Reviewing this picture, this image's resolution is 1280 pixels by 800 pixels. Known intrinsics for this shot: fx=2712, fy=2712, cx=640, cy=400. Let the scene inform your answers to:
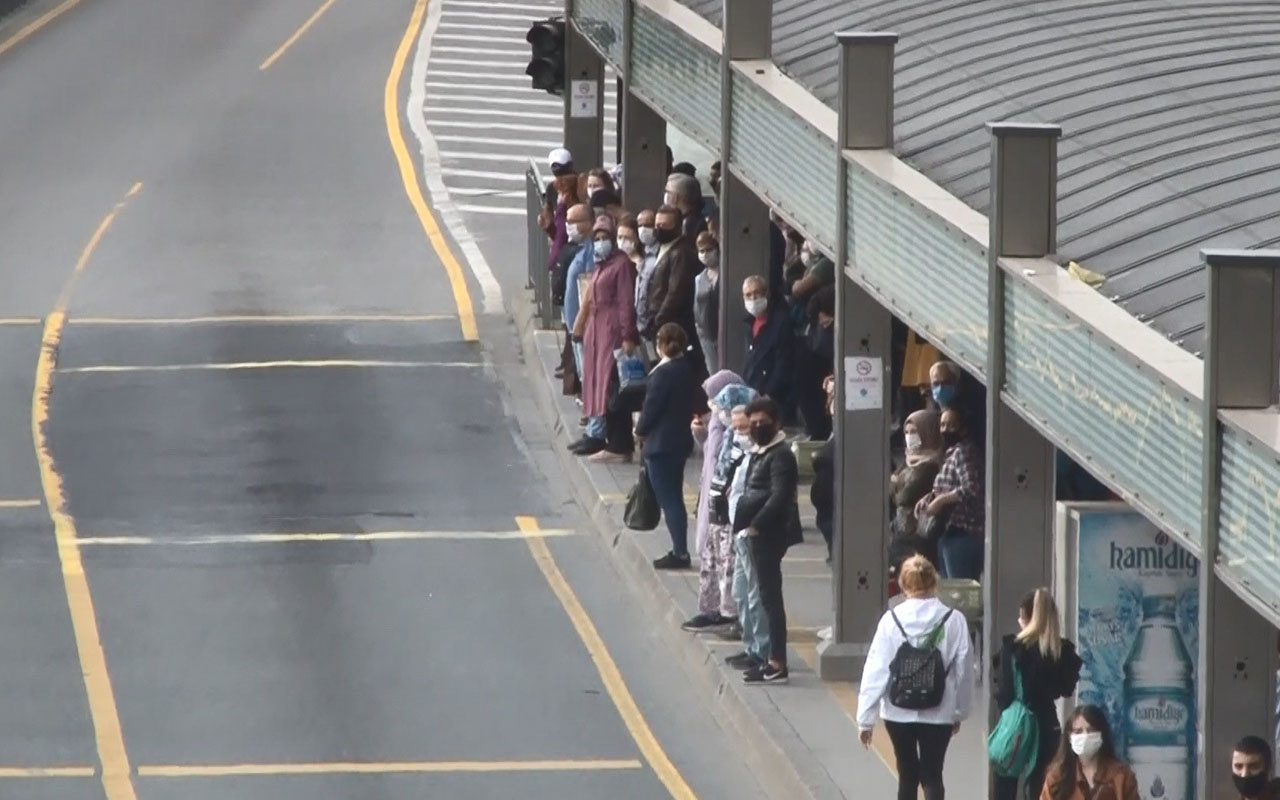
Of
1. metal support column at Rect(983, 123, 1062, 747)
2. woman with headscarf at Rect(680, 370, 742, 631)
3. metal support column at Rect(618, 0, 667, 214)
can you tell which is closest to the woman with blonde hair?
metal support column at Rect(983, 123, 1062, 747)

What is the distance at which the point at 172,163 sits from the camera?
1457 inches

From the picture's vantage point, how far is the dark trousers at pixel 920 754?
12.8m

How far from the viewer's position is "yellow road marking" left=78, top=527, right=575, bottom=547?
19891 millimetres

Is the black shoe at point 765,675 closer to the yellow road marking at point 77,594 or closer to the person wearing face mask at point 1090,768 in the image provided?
the yellow road marking at point 77,594

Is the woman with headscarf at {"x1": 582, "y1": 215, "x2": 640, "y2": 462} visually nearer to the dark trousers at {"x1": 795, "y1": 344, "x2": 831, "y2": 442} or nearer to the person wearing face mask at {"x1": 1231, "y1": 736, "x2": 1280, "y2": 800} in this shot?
the dark trousers at {"x1": 795, "y1": 344, "x2": 831, "y2": 442}

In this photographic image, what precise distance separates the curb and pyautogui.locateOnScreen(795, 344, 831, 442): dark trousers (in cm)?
163

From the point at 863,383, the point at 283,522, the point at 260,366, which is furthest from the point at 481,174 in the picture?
the point at 863,383

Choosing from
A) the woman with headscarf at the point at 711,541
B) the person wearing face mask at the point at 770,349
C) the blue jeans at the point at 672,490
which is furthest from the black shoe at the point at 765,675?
the person wearing face mask at the point at 770,349

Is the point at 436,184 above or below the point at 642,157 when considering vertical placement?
below

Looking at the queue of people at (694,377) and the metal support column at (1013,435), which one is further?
the queue of people at (694,377)

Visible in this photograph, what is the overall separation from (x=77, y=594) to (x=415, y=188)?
17461mm

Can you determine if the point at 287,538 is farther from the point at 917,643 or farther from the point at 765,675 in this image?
the point at 917,643

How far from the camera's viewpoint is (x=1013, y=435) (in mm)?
12641

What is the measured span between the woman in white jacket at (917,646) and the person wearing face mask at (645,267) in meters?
8.36
